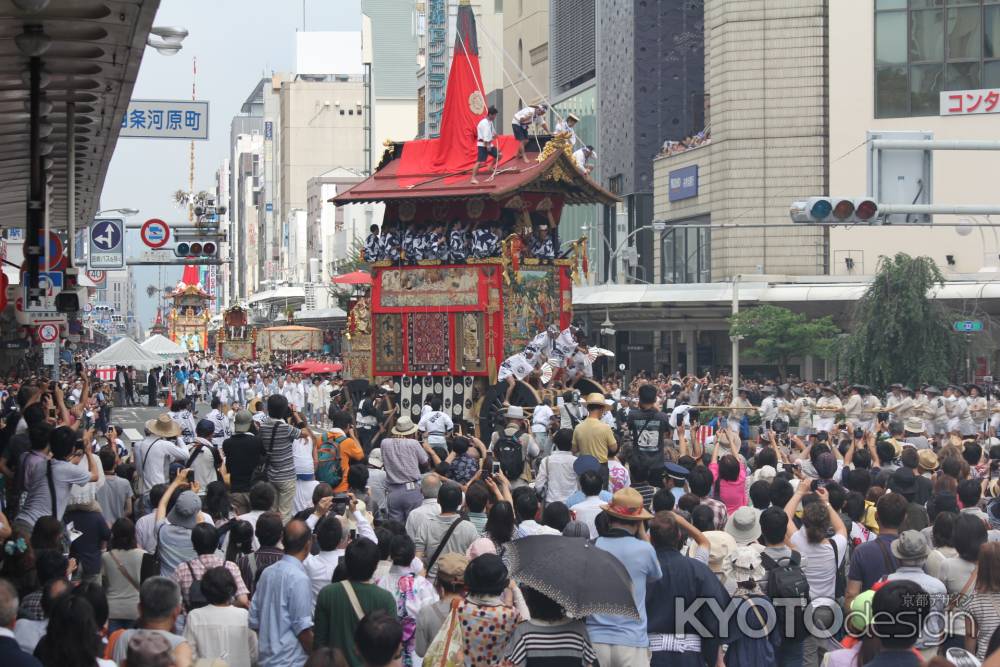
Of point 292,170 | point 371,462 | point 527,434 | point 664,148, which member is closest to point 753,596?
point 371,462

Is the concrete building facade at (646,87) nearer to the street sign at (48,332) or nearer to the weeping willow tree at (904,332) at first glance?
the weeping willow tree at (904,332)

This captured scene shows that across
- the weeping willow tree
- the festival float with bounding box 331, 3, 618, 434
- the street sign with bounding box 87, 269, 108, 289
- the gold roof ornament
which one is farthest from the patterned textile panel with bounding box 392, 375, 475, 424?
the street sign with bounding box 87, 269, 108, 289

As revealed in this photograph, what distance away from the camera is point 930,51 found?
50281 mm

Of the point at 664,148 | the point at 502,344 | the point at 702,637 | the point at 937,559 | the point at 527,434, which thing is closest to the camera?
the point at 702,637

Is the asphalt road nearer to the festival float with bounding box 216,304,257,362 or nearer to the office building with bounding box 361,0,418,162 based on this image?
the festival float with bounding box 216,304,257,362

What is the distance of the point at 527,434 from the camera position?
18078 mm

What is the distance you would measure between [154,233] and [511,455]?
20.8m

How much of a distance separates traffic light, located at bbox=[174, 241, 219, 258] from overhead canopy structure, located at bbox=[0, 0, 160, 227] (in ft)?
50.7

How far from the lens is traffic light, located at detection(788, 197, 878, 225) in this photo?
17594mm

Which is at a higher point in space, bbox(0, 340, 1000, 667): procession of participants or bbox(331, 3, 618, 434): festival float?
bbox(331, 3, 618, 434): festival float

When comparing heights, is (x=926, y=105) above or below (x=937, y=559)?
above

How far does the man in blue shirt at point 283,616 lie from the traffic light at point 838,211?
37.1ft

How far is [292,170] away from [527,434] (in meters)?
119

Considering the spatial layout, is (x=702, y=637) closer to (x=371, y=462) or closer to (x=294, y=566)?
(x=294, y=566)
